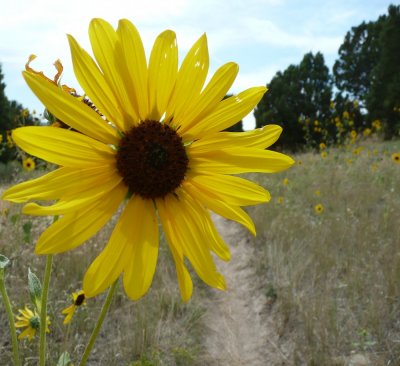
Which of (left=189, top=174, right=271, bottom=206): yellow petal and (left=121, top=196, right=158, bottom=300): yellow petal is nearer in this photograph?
(left=121, top=196, right=158, bottom=300): yellow petal

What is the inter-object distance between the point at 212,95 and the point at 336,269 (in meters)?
3.60

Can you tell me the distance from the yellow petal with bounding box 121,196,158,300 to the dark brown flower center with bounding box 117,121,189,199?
0.14ft

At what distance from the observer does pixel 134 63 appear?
104 cm

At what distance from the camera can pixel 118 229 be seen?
1.09m

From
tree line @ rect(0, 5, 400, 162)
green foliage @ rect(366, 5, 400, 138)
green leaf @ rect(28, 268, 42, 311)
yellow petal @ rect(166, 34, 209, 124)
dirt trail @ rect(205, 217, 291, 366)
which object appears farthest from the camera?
tree line @ rect(0, 5, 400, 162)

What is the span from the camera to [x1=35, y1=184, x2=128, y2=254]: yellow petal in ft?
3.00

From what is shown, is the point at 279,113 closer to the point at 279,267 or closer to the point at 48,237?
the point at 279,267

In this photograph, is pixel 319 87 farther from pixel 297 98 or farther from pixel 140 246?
pixel 140 246

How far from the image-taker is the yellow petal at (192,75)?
1.11m

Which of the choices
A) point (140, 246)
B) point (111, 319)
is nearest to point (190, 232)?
point (140, 246)

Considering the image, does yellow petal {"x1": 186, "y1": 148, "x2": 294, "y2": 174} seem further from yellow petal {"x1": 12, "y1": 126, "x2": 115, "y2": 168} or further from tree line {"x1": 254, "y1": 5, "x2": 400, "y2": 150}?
tree line {"x1": 254, "y1": 5, "x2": 400, "y2": 150}

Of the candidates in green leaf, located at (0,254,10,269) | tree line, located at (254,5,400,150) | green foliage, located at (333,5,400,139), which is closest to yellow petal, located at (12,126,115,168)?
green leaf, located at (0,254,10,269)

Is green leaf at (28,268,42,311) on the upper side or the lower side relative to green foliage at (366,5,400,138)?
lower

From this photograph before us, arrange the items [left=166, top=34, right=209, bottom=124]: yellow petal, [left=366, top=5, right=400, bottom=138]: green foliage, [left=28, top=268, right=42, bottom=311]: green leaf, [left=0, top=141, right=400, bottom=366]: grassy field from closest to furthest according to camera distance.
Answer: [left=166, top=34, right=209, bottom=124]: yellow petal
[left=28, top=268, right=42, bottom=311]: green leaf
[left=0, top=141, right=400, bottom=366]: grassy field
[left=366, top=5, right=400, bottom=138]: green foliage
